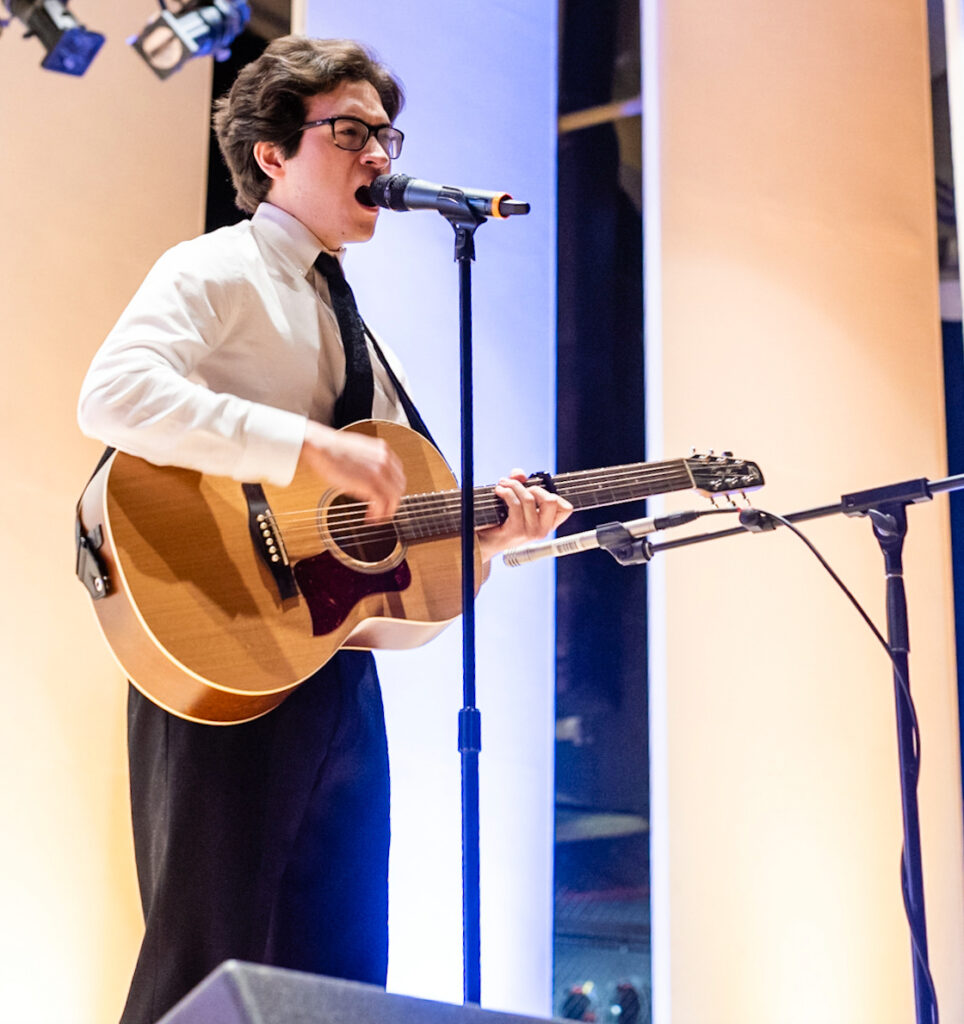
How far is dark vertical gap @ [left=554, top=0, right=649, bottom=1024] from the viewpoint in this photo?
3.02 meters

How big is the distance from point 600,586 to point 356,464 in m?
1.44

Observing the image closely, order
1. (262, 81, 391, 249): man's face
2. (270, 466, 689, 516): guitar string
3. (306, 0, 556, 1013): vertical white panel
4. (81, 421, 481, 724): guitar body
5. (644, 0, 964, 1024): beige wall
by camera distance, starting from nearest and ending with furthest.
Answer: (81, 421, 481, 724): guitar body, (262, 81, 391, 249): man's face, (270, 466, 689, 516): guitar string, (306, 0, 556, 1013): vertical white panel, (644, 0, 964, 1024): beige wall

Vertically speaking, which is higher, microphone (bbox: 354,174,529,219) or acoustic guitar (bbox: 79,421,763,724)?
microphone (bbox: 354,174,529,219)

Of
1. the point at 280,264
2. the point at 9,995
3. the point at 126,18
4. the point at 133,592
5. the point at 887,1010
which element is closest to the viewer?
the point at 133,592

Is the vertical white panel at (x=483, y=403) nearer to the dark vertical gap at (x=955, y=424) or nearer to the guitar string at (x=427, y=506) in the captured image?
the guitar string at (x=427, y=506)

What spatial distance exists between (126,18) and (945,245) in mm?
2329

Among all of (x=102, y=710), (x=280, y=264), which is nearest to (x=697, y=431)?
(x=280, y=264)

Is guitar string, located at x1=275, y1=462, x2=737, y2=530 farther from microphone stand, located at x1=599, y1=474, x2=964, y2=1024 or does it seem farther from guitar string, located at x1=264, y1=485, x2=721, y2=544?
microphone stand, located at x1=599, y1=474, x2=964, y2=1024

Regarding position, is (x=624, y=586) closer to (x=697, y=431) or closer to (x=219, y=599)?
(x=697, y=431)

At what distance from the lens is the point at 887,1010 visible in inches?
120

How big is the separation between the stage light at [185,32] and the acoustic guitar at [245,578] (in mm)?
599

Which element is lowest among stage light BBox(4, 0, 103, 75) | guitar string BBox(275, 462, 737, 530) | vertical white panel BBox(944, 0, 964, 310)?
guitar string BBox(275, 462, 737, 530)

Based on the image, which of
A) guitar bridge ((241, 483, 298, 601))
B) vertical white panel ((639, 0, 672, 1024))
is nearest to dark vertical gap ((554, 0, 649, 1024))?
vertical white panel ((639, 0, 672, 1024))

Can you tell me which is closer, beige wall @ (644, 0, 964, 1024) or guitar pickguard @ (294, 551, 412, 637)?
guitar pickguard @ (294, 551, 412, 637)
